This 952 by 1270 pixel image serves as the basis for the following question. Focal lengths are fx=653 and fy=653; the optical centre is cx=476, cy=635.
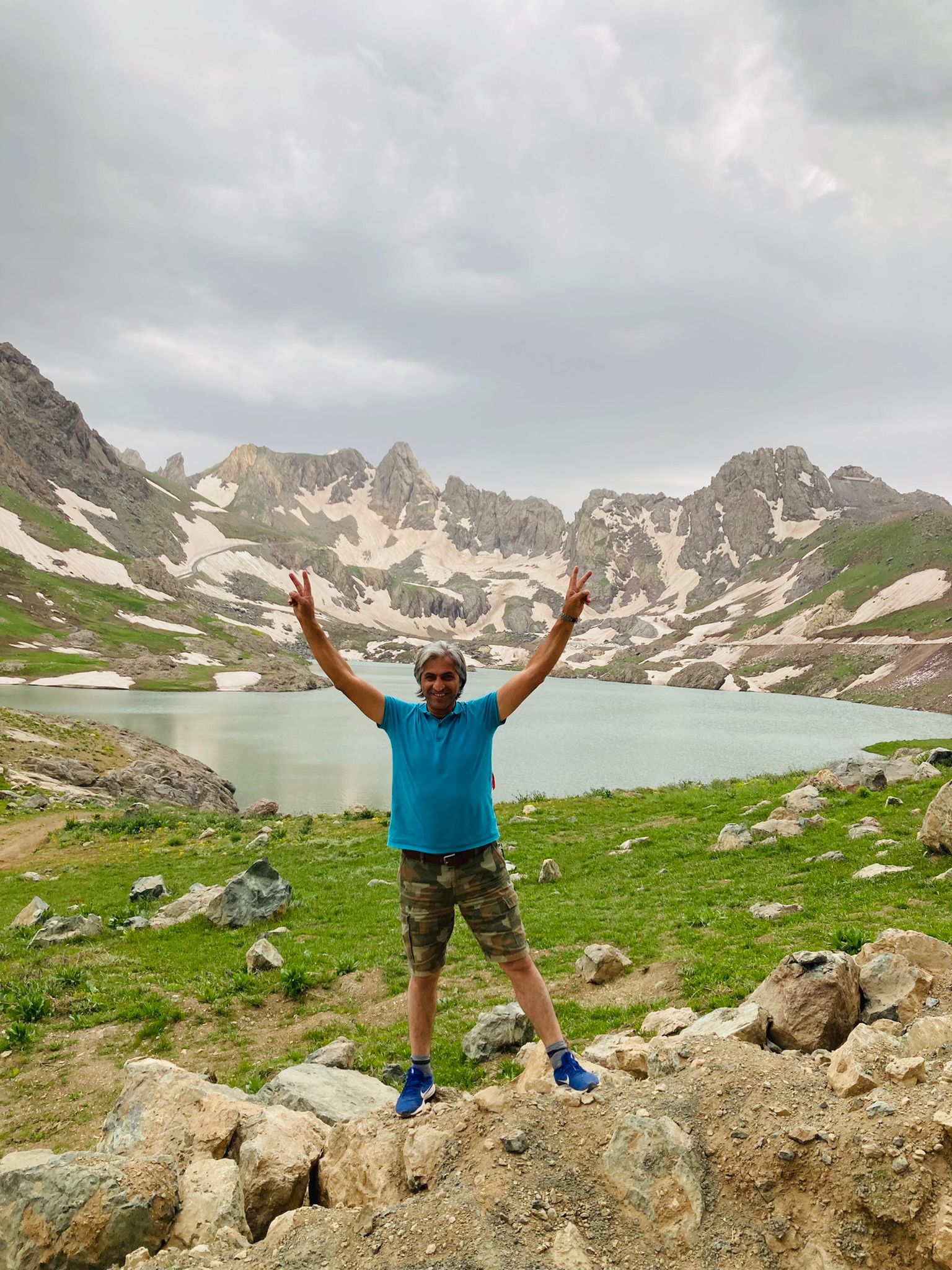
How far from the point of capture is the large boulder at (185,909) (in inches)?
661

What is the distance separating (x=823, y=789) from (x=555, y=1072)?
73.5ft

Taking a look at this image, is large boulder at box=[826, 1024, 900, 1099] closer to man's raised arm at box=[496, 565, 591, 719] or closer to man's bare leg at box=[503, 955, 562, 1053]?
man's bare leg at box=[503, 955, 562, 1053]

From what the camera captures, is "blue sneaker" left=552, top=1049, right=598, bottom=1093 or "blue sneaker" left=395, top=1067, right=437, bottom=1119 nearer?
"blue sneaker" left=552, top=1049, right=598, bottom=1093

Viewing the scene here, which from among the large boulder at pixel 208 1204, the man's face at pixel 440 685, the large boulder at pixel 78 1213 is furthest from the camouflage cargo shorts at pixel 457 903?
the large boulder at pixel 78 1213

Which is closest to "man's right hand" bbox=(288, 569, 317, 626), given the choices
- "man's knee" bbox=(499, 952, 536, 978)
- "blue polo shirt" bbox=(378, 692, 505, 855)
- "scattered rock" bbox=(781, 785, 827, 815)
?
"blue polo shirt" bbox=(378, 692, 505, 855)

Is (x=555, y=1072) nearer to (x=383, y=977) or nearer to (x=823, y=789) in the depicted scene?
(x=383, y=977)

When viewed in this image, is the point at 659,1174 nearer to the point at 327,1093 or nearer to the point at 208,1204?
the point at 208,1204

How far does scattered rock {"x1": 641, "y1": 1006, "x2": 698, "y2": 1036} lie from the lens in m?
8.31

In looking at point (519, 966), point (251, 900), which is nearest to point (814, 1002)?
point (519, 966)

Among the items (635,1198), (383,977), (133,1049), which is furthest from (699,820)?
(635,1198)

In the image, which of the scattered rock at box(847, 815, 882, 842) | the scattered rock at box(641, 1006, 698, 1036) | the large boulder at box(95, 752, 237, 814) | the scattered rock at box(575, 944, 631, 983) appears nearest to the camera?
the scattered rock at box(641, 1006, 698, 1036)

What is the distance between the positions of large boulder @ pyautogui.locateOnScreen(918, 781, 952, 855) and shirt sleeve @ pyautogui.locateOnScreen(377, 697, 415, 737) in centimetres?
1376

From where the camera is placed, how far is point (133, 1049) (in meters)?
10.8

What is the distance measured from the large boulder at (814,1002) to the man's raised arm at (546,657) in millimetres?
4741
